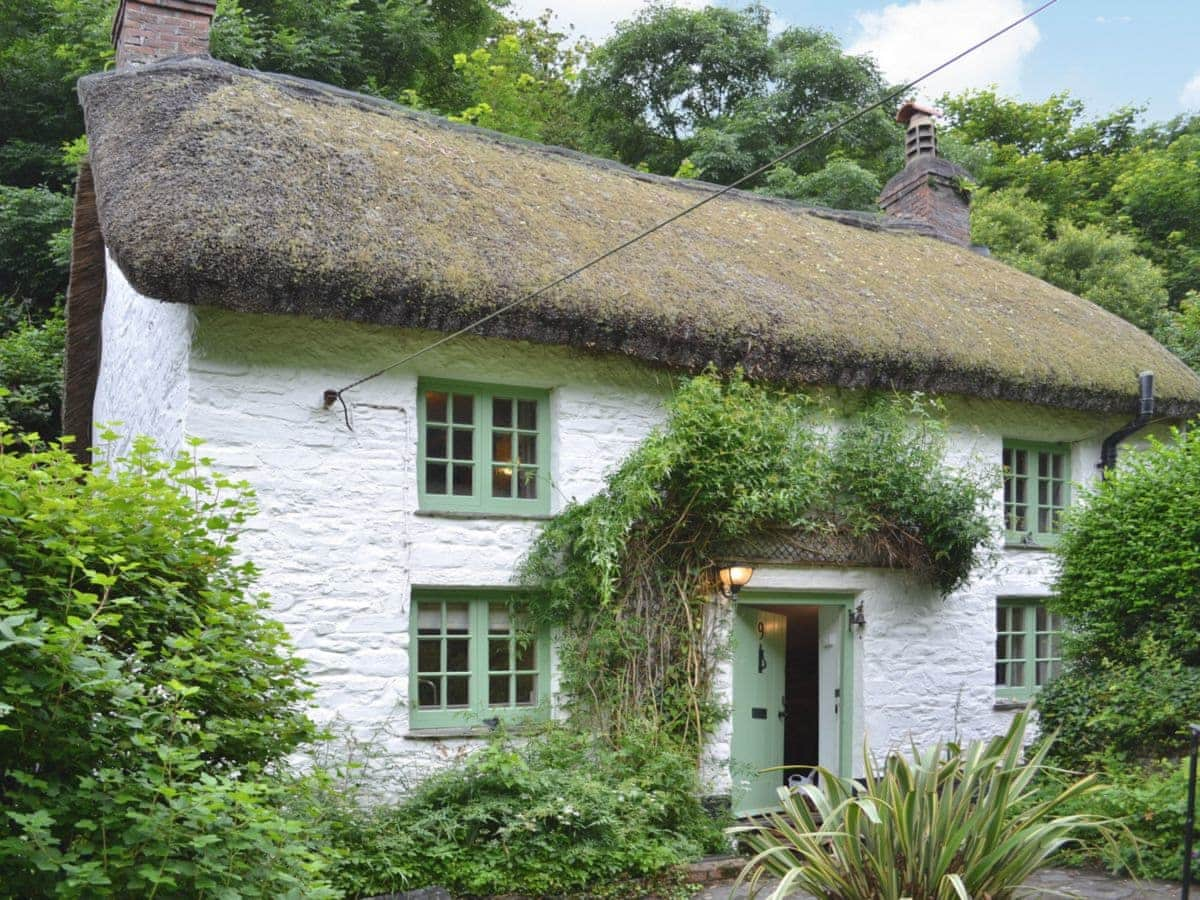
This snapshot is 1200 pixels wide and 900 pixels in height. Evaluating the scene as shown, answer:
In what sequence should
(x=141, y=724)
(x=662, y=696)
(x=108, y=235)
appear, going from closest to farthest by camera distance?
(x=141, y=724) < (x=108, y=235) < (x=662, y=696)

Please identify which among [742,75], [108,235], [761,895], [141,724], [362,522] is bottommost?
[761,895]

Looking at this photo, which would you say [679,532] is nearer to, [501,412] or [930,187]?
[501,412]

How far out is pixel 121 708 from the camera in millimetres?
3232

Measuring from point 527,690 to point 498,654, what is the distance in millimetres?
362

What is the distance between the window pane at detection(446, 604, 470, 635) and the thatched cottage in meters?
0.02

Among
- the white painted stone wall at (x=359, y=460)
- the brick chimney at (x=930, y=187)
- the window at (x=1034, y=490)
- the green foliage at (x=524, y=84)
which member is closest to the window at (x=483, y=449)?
the white painted stone wall at (x=359, y=460)

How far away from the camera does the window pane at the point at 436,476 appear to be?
25.9ft

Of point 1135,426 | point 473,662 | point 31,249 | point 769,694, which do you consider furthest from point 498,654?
point 31,249

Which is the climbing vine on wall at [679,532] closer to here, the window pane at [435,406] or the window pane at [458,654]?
the window pane at [458,654]

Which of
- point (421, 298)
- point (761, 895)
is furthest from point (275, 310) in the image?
point (761, 895)

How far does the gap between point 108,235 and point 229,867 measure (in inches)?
196

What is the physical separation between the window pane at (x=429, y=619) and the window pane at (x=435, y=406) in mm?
1359

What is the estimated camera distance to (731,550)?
27.4 ft

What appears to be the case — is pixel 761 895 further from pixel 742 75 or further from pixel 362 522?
pixel 742 75
